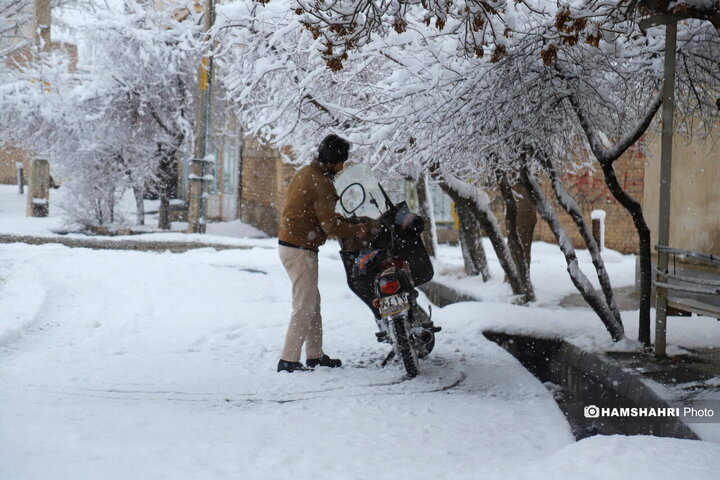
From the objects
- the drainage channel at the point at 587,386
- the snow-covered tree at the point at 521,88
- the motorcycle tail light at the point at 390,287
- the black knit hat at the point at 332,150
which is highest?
the snow-covered tree at the point at 521,88

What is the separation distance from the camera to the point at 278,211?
71.9 feet

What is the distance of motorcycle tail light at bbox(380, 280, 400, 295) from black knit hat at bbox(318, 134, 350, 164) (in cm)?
107

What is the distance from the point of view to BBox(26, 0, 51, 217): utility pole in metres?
23.6

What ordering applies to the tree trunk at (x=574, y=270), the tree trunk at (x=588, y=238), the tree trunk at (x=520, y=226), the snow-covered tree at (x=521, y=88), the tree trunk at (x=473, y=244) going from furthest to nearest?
the tree trunk at (x=473, y=244) < the tree trunk at (x=520, y=226) < the tree trunk at (x=588, y=238) < the tree trunk at (x=574, y=270) < the snow-covered tree at (x=521, y=88)

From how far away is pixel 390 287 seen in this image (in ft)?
20.6

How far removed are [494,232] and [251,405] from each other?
5.82 m

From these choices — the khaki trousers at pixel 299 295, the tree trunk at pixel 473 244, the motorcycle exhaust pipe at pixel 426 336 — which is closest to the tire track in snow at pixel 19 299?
the khaki trousers at pixel 299 295

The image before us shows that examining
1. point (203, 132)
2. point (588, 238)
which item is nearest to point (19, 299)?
point (588, 238)

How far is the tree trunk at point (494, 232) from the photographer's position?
10.5 m

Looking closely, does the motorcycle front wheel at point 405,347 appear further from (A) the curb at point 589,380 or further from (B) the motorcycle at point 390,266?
(A) the curb at point 589,380

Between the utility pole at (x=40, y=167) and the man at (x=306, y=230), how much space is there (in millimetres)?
19376

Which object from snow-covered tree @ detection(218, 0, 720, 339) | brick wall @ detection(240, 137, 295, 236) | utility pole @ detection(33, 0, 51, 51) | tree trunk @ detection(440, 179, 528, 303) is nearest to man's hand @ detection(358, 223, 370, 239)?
snow-covered tree @ detection(218, 0, 720, 339)

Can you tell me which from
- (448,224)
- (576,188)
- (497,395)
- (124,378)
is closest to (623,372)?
(497,395)

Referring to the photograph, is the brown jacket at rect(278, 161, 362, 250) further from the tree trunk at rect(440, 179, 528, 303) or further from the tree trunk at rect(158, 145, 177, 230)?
the tree trunk at rect(158, 145, 177, 230)
